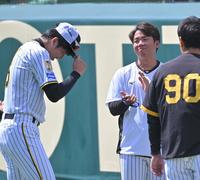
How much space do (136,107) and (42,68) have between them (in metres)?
0.72

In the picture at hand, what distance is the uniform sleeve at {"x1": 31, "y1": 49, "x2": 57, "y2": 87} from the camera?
4605mm

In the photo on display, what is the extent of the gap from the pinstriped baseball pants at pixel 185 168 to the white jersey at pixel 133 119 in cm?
81

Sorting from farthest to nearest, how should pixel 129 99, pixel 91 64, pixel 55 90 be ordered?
pixel 91 64 → pixel 129 99 → pixel 55 90

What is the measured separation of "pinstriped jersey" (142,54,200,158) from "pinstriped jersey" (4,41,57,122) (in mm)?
940

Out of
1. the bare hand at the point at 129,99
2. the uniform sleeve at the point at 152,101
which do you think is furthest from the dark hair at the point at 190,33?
the bare hand at the point at 129,99

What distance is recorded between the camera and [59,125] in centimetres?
620

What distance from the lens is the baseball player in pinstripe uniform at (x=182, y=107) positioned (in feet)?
12.9

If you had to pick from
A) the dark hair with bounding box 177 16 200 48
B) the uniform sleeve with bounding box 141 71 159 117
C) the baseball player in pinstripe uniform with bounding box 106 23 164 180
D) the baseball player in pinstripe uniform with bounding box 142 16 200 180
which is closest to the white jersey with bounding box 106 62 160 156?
the baseball player in pinstripe uniform with bounding box 106 23 164 180

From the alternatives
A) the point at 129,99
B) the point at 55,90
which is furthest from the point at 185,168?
the point at 55,90

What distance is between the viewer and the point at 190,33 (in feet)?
13.0

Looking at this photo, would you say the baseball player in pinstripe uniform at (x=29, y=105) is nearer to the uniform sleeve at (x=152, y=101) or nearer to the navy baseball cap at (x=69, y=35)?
the navy baseball cap at (x=69, y=35)

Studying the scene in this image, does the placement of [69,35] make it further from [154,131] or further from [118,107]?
[154,131]

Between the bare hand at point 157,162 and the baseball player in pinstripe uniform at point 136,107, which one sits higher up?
the baseball player in pinstripe uniform at point 136,107

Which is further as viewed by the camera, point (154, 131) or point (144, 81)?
point (144, 81)
